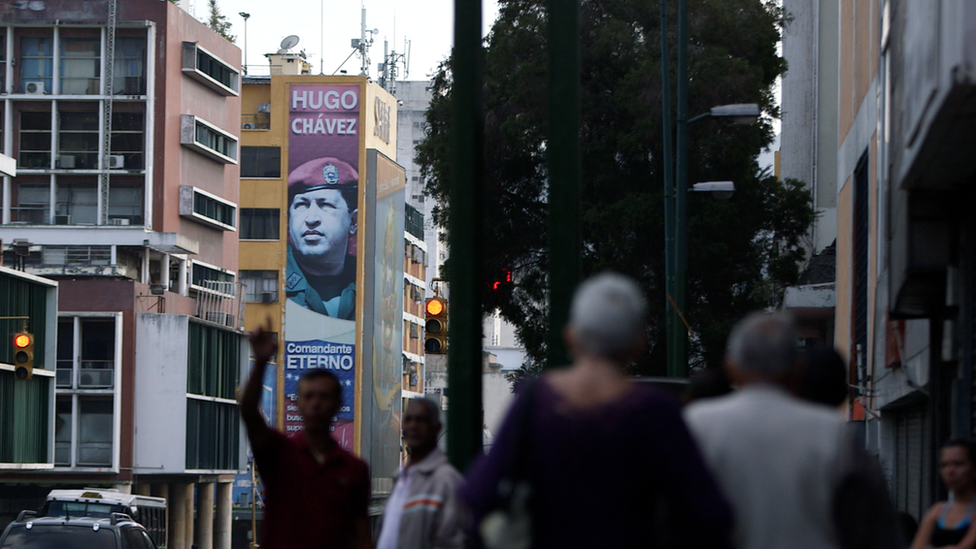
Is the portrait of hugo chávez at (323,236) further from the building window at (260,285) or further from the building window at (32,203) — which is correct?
the building window at (32,203)

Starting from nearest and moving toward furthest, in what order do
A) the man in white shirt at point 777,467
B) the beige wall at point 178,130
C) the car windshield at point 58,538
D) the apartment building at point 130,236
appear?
1. the man in white shirt at point 777,467
2. the car windshield at point 58,538
3. the apartment building at point 130,236
4. the beige wall at point 178,130

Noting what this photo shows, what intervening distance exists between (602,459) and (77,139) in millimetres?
66924

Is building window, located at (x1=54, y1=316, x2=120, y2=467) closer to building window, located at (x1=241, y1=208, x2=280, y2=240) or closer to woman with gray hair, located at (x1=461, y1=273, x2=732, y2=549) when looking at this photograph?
building window, located at (x1=241, y1=208, x2=280, y2=240)

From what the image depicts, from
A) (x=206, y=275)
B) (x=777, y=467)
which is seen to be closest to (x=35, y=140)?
(x=206, y=275)

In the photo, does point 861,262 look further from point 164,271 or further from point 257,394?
point 164,271

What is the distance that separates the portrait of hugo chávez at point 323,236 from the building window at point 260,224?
1.15 meters

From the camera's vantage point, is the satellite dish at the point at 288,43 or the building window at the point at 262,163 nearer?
the building window at the point at 262,163

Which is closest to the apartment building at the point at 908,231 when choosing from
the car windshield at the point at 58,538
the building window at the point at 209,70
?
the car windshield at the point at 58,538

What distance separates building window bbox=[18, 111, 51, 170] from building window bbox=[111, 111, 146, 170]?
9.51 ft

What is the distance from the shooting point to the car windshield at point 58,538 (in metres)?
19.5

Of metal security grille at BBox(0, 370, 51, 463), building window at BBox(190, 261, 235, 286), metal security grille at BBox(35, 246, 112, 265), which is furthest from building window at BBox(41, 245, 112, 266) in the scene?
metal security grille at BBox(0, 370, 51, 463)

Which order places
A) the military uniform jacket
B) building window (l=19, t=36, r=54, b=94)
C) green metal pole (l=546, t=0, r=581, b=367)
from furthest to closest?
the military uniform jacket
building window (l=19, t=36, r=54, b=94)
green metal pole (l=546, t=0, r=581, b=367)

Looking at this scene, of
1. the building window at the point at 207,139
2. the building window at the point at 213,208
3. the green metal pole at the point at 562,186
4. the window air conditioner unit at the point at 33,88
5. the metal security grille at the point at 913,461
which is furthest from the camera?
the building window at the point at 213,208

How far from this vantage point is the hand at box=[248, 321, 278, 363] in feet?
17.8
